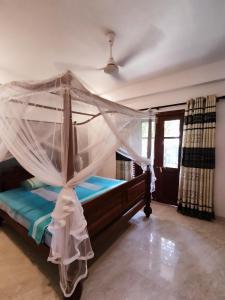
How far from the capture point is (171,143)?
11.9 ft

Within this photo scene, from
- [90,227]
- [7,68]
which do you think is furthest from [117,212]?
[7,68]

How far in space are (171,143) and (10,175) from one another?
129 inches

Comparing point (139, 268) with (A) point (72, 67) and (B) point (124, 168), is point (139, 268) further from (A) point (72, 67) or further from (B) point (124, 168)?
(A) point (72, 67)

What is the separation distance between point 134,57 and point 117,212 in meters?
2.44

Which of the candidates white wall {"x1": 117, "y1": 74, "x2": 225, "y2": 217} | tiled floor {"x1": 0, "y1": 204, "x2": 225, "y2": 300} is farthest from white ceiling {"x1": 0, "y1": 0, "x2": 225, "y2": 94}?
tiled floor {"x1": 0, "y1": 204, "x2": 225, "y2": 300}

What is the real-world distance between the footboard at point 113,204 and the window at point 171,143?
85 cm

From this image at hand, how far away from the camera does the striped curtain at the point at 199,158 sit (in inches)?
118

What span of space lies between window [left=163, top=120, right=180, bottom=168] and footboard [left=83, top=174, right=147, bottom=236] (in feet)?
2.79

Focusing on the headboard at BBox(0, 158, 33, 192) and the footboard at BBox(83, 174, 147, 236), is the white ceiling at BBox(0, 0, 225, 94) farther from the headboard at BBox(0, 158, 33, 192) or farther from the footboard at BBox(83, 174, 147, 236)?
the footboard at BBox(83, 174, 147, 236)

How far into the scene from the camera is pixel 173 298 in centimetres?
160

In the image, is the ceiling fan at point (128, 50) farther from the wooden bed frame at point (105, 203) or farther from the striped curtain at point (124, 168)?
the striped curtain at point (124, 168)

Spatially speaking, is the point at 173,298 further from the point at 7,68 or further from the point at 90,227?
the point at 7,68

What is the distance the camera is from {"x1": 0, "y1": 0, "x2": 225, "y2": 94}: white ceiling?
Result: 5.65 ft

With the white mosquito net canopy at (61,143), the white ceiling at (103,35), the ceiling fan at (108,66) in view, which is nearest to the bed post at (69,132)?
the white mosquito net canopy at (61,143)
